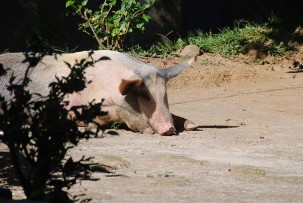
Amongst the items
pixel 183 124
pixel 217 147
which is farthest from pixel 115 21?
pixel 217 147

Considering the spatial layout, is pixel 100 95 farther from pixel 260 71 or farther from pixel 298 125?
pixel 260 71

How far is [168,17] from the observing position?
1503 cm

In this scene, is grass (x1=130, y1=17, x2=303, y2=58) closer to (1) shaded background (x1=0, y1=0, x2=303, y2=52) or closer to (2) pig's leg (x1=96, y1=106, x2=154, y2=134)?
(1) shaded background (x1=0, y1=0, x2=303, y2=52)

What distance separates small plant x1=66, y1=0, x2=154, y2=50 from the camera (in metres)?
13.2

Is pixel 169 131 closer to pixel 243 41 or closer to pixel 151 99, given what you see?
pixel 151 99

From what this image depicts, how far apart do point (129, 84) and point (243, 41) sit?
6.21 m

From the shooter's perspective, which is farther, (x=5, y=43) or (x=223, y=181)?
(x=5, y=43)

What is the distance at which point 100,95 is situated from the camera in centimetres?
902

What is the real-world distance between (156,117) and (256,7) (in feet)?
25.8

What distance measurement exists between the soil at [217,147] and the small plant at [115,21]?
0.77 m

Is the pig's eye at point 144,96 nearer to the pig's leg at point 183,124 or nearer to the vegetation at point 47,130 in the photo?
the pig's leg at point 183,124

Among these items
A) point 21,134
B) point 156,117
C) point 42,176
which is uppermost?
point 21,134

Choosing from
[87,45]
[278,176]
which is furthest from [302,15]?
[278,176]

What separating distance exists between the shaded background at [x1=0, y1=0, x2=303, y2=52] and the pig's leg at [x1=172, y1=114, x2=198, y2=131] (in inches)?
207
